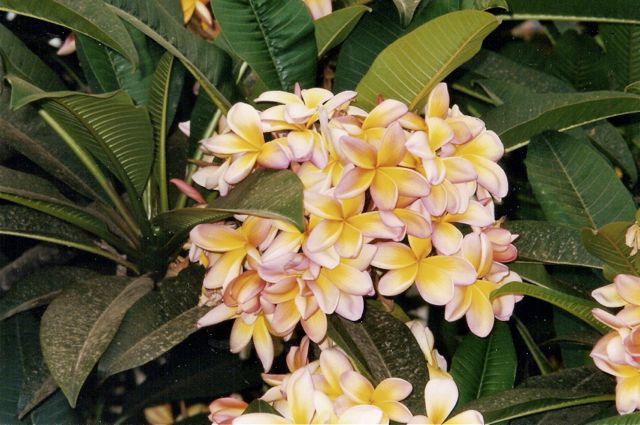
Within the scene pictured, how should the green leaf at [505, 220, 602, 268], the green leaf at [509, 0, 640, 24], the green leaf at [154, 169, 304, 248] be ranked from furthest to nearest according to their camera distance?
the green leaf at [509, 0, 640, 24]
the green leaf at [505, 220, 602, 268]
the green leaf at [154, 169, 304, 248]

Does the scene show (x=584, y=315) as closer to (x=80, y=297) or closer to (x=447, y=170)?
(x=447, y=170)

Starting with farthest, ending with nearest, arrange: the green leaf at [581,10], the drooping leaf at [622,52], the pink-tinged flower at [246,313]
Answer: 1. the drooping leaf at [622,52]
2. the green leaf at [581,10]
3. the pink-tinged flower at [246,313]

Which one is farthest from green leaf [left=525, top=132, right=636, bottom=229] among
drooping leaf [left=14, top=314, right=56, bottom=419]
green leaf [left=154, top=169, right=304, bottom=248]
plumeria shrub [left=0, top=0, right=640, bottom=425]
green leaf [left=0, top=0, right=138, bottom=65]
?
drooping leaf [left=14, top=314, right=56, bottom=419]

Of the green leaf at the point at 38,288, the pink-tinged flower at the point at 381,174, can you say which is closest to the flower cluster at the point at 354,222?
the pink-tinged flower at the point at 381,174

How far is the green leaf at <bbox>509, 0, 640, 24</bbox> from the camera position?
1090 mm

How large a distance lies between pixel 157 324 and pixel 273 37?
1.02 feet

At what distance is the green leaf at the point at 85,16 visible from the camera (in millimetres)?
889

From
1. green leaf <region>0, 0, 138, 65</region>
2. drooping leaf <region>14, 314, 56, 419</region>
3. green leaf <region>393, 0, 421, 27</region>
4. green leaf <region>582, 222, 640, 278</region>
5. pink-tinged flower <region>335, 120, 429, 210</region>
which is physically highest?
green leaf <region>0, 0, 138, 65</region>

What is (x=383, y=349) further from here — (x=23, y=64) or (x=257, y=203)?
(x=23, y=64)

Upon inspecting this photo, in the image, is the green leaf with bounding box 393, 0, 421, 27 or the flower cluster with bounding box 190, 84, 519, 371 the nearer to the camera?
the flower cluster with bounding box 190, 84, 519, 371

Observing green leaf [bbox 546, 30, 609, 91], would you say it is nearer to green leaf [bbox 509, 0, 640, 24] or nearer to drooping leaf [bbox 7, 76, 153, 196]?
green leaf [bbox 509, 0, 640, 24]

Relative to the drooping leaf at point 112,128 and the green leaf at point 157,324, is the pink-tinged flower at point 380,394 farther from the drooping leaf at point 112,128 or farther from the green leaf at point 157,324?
the drooping leaf at point 112,128

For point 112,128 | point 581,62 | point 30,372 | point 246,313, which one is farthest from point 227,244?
point 581,62

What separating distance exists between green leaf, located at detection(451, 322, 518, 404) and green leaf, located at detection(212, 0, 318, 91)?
1.05ft
